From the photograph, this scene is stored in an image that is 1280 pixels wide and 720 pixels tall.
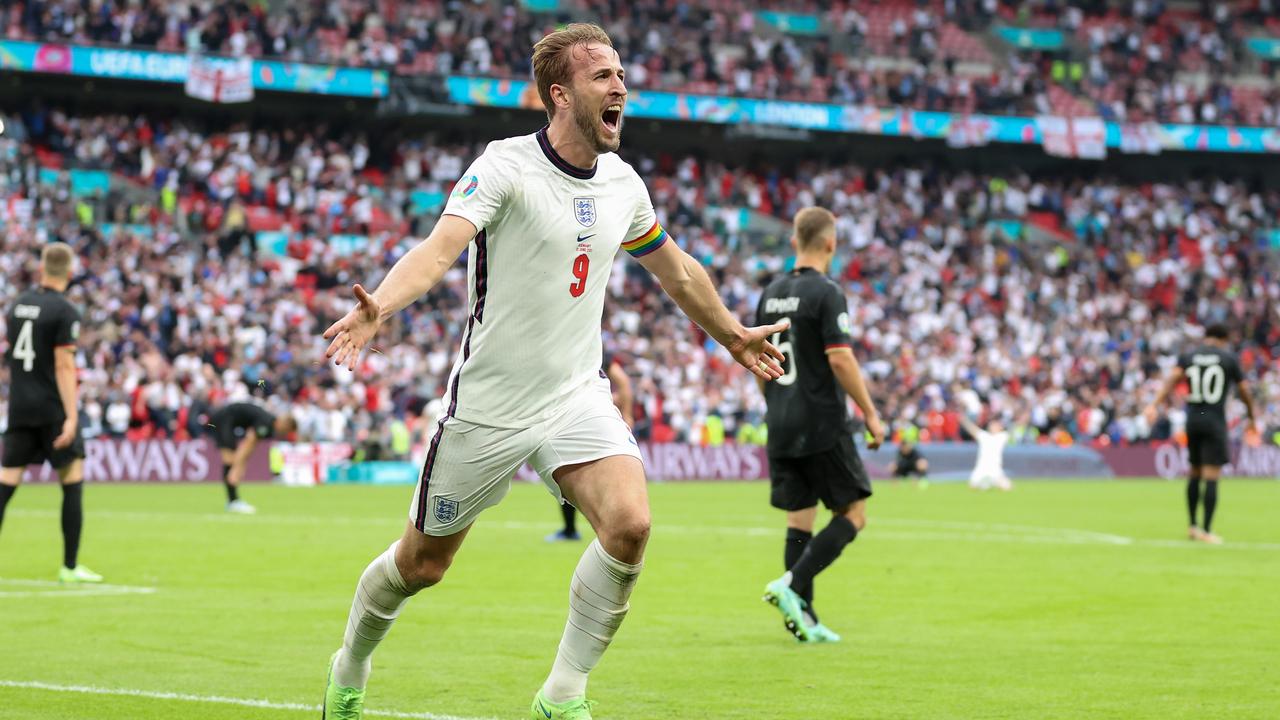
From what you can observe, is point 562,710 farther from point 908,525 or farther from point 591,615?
point 908,525

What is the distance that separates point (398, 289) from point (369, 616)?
1.58 meters

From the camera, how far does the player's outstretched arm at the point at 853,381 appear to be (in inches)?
369

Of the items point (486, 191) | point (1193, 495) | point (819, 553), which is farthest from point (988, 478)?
point (486, 191)

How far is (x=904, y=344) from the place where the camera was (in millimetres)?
42156

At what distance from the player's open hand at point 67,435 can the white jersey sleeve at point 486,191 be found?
23.0ft

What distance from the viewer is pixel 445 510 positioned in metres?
6.00

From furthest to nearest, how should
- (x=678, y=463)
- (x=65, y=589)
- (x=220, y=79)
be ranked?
1. (x=220, y=79)
2. (x=678, y=463)
3. (x=65, y=589)

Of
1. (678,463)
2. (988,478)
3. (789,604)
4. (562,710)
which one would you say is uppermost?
(562,710)

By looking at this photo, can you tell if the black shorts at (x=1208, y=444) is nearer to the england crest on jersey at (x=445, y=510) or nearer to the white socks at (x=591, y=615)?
the white socks at (x=591, y=615)

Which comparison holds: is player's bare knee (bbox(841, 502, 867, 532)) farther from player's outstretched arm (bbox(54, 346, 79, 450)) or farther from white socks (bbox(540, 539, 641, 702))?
player's outstretched arm (bbox(54, 346, 79, 450))

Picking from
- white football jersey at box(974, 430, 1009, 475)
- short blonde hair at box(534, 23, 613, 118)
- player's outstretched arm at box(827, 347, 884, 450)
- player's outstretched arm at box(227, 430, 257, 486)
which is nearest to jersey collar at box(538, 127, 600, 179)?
short blonde hair at box(534, 23, 613, 118)

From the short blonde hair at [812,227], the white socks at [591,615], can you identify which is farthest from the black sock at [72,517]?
the white socks at [591,615]

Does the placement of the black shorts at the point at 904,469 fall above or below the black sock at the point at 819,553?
below

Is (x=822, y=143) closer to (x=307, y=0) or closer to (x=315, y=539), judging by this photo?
(x=307, y=0)
